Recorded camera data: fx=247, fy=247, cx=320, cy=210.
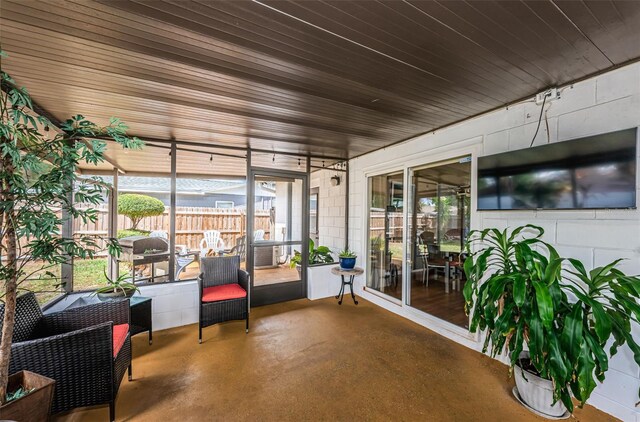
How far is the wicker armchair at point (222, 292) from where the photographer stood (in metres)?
2.89

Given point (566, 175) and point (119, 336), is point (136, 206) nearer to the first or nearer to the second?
point (119, 336)

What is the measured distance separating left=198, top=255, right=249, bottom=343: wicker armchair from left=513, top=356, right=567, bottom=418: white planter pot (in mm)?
2724

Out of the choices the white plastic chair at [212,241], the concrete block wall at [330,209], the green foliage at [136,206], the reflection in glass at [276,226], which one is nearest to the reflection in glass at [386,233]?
the concrete block wall at [330,209]

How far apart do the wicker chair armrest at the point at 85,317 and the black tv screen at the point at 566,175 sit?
356cm

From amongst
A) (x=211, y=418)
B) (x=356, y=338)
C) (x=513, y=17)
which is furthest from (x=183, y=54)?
(x=356, y=338)

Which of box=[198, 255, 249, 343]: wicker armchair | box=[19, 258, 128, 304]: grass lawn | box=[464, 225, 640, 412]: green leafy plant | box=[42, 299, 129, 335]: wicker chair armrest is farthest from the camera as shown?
box=[198, 255, 249, 343]: wicker armchair

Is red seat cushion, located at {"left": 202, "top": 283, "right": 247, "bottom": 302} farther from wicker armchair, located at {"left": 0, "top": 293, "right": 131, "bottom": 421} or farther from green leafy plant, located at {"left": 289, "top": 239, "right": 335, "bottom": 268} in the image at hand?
green leafy plant, located at {"left": 289, "top": 239, "right": 335, "bottom": 268}

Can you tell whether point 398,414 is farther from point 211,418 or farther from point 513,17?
point 513,17

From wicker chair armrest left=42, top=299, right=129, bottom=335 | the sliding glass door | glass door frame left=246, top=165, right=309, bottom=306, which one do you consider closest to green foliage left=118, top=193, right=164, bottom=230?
glass door frame left=246, top=165, right=309, bottom=306

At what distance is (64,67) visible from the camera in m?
1.78

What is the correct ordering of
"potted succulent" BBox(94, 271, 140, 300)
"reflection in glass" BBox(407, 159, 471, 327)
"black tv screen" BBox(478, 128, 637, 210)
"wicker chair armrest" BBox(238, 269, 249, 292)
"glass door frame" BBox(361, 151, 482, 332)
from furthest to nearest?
"reflection in glass" BBox(407, 159, 471, 327), "wicker chair armrest" BBox(238, 269, 249, 292), "glass door frame" BBox(361, 151, 482, 332), "potted succulent" BBox(94, 271, 140, 300), "black tv screen" BBox(478, 128, 637, 210)

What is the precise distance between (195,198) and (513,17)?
12154mm

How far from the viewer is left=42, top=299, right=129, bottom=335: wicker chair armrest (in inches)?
76.2

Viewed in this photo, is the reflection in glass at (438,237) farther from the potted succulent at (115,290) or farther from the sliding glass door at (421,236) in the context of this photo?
the potted succulent at (115,290)
